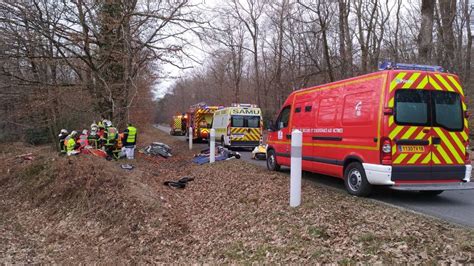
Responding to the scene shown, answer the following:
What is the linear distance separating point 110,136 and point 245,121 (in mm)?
7764

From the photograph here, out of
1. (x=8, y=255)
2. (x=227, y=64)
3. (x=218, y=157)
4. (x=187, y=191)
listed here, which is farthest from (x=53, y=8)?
(x=227, y=64)

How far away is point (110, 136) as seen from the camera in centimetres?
1502

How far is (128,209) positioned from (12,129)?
2244 centimetres

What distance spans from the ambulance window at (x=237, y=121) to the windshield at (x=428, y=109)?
542 inches

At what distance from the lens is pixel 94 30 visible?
16.2 metres

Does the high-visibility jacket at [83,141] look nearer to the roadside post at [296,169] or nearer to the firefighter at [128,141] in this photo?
the firefighter at [128,141]

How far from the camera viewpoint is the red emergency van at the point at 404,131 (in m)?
6.79

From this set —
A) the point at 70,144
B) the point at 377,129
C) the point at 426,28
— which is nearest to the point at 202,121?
the point at 70,144

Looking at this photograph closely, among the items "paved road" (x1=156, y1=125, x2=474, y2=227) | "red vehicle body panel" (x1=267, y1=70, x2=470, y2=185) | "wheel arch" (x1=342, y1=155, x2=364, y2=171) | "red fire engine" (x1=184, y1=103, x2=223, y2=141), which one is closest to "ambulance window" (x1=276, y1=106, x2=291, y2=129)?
"red vehicle body panel" (x1=267, y1=70, x2=470, y2=185)

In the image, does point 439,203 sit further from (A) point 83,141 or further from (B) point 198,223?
(A) point 83,141

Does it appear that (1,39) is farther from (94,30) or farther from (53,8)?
(94,30)

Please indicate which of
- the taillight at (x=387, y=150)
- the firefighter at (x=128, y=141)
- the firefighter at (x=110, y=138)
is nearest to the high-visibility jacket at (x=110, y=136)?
the firefighter at (x=110, y=138)

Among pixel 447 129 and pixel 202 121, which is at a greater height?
pixel 202 121

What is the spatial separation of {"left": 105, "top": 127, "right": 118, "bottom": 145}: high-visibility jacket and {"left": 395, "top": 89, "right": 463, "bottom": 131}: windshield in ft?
36.8
